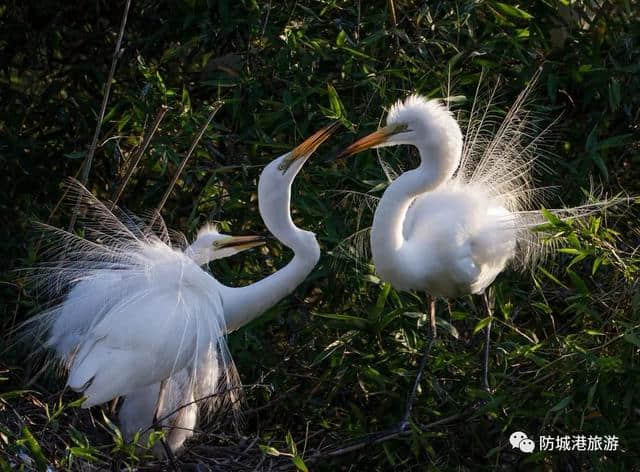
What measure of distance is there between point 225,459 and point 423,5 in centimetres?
165

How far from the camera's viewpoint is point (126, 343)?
10.6ft

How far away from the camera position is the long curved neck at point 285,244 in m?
3.32

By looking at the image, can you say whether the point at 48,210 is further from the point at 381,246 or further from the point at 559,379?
the point at 559,379

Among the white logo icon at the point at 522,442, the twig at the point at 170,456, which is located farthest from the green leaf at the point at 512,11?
the twig at the point at 170,456

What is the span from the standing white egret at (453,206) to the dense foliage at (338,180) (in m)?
0.11

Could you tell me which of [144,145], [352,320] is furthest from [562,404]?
[144,145]

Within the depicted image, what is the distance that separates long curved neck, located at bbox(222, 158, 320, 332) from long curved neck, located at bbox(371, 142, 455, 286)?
0.68 feet

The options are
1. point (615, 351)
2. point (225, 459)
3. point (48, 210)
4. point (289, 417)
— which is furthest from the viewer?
point (48, 210)

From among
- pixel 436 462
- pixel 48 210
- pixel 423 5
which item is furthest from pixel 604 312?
pixel 48 210

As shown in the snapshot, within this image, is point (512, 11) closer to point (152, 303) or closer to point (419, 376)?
point (419, 376)

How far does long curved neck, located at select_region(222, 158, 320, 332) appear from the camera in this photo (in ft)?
10.9

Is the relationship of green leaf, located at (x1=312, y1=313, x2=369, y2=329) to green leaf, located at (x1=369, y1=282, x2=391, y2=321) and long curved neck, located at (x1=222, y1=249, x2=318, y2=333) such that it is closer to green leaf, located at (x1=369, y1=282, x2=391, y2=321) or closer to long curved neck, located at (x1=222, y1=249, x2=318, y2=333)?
green leaf, located at (x1=369, y1=282, x2=391, y2=321)

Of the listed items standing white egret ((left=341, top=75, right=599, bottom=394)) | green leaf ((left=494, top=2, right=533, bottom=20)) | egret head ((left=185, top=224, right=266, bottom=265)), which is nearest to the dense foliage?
green leaf ((left=494, top=2, right=533, bottom=20))

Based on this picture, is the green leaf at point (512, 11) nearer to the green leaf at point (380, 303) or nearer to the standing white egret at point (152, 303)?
the standing white egret at point (152, 303)
